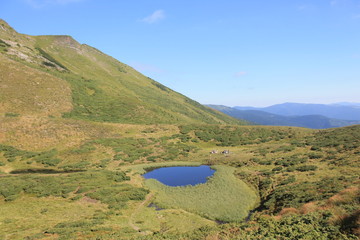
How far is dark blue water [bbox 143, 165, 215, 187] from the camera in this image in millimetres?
37534

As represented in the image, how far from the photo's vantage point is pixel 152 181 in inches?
1479

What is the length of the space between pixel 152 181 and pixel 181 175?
6653 mm

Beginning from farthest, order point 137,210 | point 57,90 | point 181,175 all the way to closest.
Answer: point 57,90
point 181,175
point 137,210

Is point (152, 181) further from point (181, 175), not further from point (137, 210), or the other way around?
point (137, 210)

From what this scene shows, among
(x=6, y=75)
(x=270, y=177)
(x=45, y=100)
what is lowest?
(x=270, y=177)

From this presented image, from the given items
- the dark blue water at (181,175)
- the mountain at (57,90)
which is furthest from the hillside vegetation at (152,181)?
the dark blue water at (181,175)

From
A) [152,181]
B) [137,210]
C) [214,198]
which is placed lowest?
[152,181]

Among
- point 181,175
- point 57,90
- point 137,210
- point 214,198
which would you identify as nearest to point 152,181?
point 181,175

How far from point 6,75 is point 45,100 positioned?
19.9 m

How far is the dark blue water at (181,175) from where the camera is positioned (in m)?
37.5

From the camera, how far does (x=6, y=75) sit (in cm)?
8794

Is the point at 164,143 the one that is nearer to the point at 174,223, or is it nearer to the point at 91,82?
the point at 174,223

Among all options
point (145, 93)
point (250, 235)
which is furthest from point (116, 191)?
point (145, 93)

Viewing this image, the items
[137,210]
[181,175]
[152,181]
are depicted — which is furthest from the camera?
[181,175]
